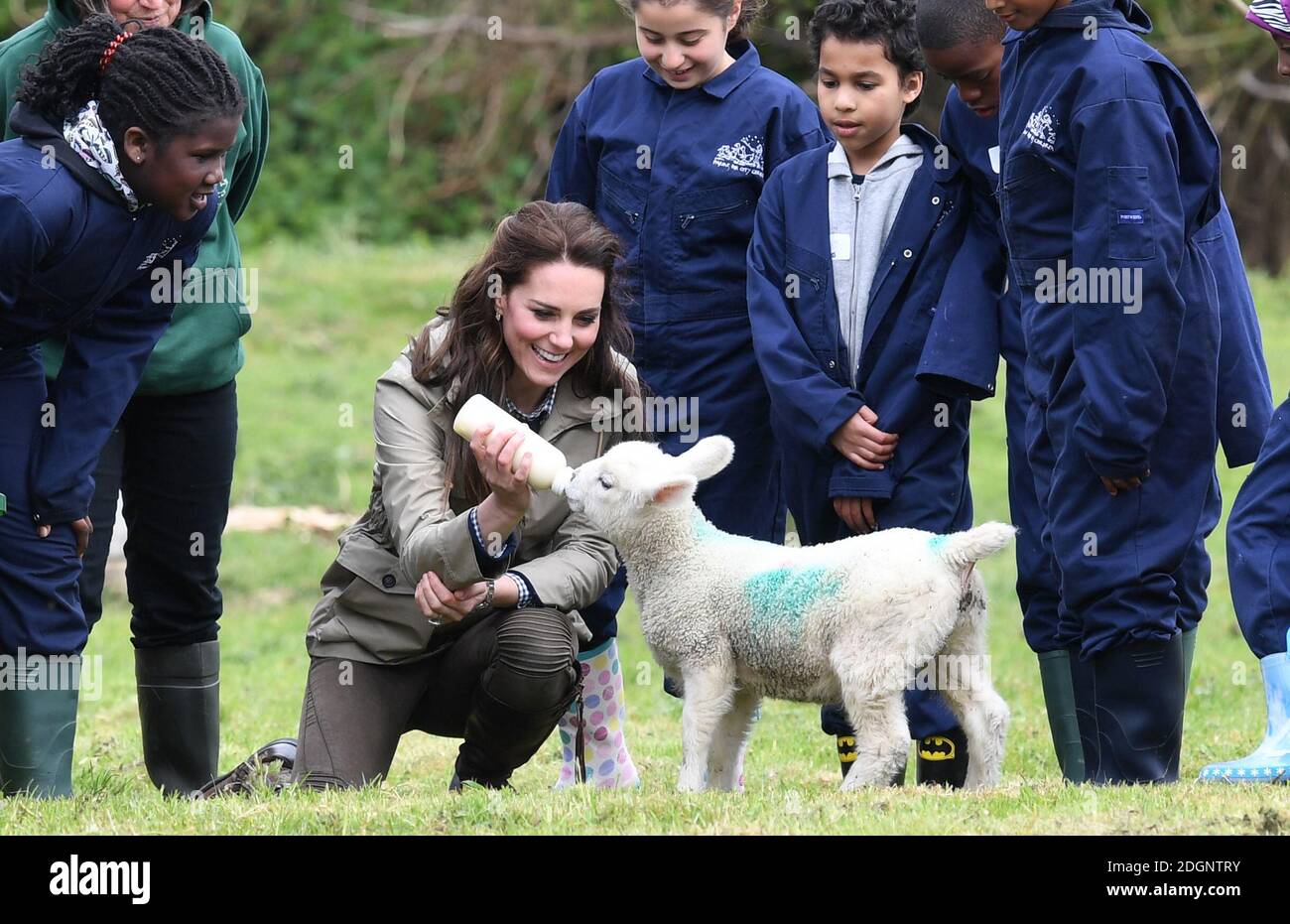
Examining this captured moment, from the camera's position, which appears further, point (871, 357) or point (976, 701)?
point (871, 357)

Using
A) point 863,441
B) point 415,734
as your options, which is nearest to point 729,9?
point 863,441

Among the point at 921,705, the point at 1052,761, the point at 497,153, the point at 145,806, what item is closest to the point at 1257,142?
the point at 497,153

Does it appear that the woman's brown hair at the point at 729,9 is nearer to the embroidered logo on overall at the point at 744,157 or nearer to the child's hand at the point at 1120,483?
the embroidered logo on overall at the point at 744,157

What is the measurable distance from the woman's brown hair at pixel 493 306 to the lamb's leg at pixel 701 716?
2.96 feet

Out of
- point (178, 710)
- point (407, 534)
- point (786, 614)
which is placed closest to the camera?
point (786, 614)

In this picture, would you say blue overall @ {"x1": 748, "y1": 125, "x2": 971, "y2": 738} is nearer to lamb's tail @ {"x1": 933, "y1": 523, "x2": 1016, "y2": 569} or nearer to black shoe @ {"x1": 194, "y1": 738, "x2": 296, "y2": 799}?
lamb's tail @ {"x1": 933, "y1": 523, "x2": 1016, "y2": 569}

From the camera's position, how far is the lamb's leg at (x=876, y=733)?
15.0ft

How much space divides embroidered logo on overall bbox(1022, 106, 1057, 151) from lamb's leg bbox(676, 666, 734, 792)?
1660 millimetres

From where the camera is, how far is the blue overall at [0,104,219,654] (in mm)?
4348

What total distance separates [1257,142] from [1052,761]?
12.9 metres

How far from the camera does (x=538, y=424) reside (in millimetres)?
5152

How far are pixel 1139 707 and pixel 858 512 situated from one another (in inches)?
42.6

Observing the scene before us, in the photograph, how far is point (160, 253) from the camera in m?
4.80

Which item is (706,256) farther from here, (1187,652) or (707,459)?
(1187,652)
